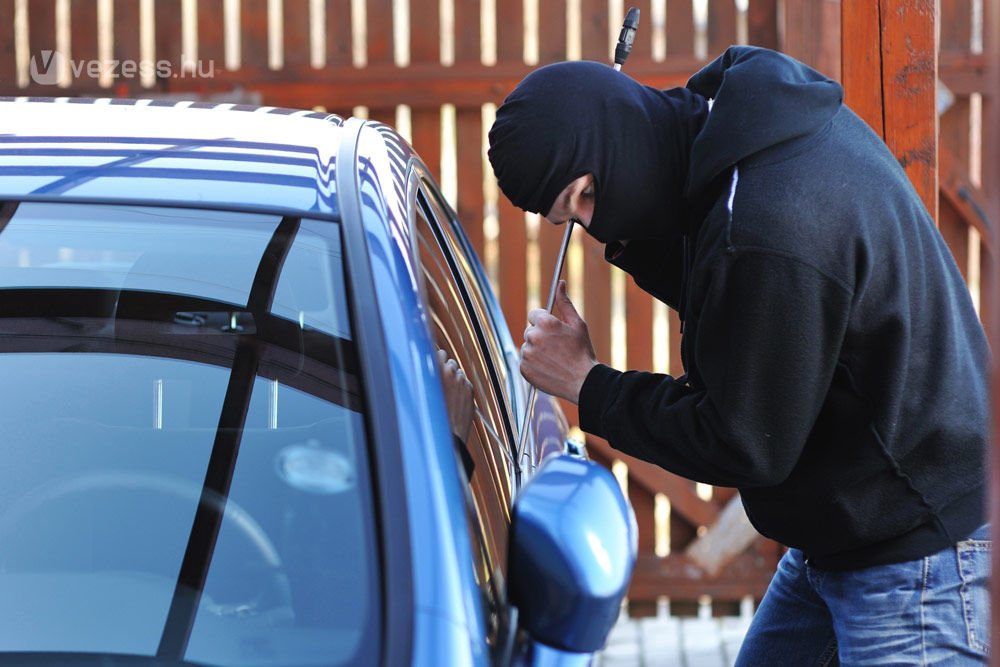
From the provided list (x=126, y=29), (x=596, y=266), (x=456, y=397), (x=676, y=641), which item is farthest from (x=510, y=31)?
(x=456, y=397)

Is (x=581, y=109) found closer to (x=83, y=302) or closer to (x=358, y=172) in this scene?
(x=358, y=172)

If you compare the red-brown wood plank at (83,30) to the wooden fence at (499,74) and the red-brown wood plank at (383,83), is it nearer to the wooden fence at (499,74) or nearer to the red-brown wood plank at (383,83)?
the wooden fence at (499,74)

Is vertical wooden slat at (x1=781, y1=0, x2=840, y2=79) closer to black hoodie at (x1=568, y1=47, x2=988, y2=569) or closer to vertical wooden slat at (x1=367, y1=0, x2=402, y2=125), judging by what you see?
vertical wooden slat at (x1=367, y1=0, x2=402, y2=125)

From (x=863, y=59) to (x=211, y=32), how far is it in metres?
2.73

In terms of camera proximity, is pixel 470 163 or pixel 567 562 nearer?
pixel 567 562

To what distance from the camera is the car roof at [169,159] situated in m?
1.68

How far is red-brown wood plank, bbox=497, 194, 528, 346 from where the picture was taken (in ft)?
14.9

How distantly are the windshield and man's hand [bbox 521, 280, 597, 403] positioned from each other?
46 centimetres

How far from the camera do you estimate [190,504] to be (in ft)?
4.89

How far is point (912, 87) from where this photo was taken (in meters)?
2.59

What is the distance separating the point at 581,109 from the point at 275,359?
0.55 metres


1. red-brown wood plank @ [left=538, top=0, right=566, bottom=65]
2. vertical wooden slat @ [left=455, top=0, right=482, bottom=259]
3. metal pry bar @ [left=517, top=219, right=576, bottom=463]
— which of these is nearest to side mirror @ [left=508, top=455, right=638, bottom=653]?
metal pry bar @ [left=517, top=219, right=576, bottom=463]

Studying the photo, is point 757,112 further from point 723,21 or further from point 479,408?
point 723,21

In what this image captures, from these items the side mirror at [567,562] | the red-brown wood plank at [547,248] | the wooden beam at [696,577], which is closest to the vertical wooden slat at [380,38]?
the red-brown wood plank at [547,248]
